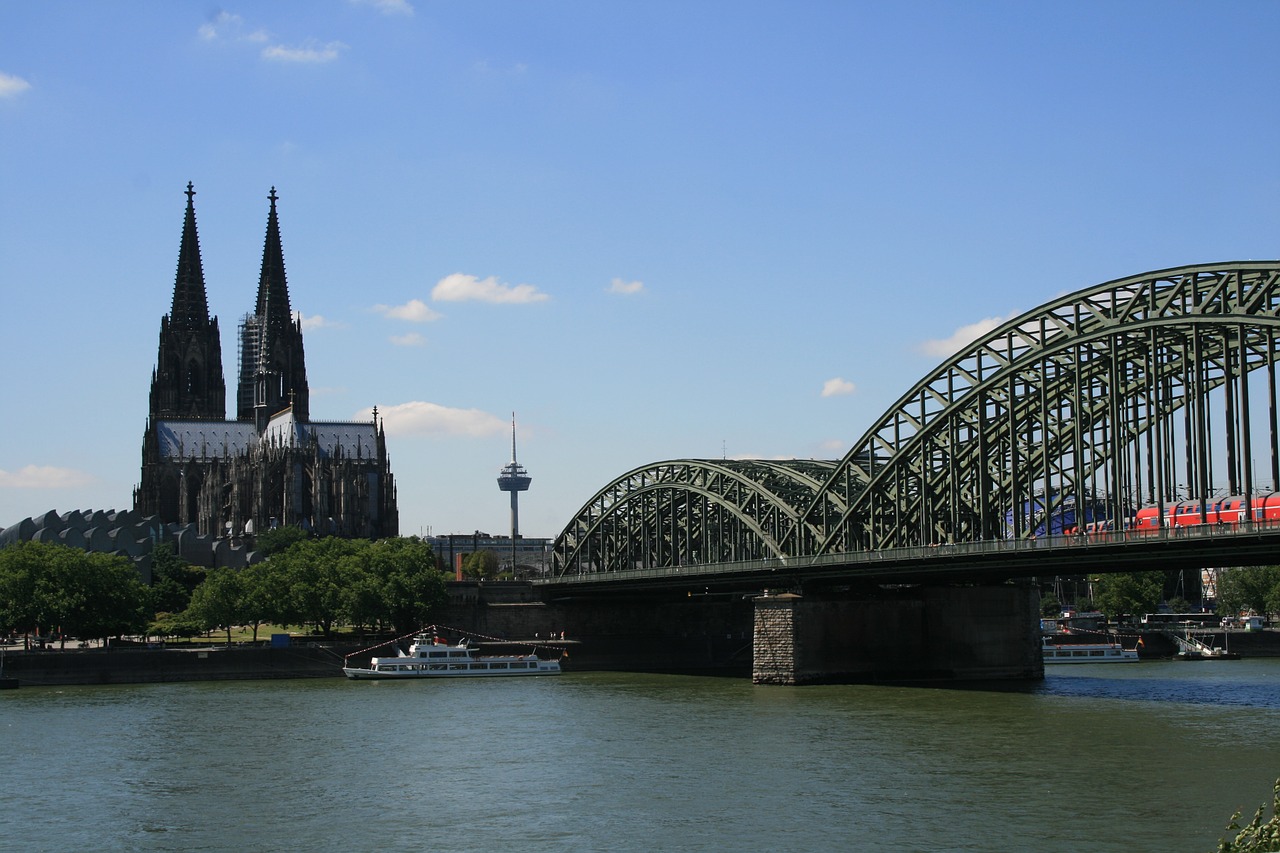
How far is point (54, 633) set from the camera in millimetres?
110188

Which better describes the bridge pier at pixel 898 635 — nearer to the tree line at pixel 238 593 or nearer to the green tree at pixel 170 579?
the tree line at pixel 238 593

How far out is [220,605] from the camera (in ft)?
383

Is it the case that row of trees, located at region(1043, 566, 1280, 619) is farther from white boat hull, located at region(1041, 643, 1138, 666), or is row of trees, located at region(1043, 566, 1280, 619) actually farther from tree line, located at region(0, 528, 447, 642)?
tree line, located at region(0, 528, 447, 642)

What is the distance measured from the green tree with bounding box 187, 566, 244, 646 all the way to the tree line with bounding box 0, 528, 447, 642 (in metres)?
0.07

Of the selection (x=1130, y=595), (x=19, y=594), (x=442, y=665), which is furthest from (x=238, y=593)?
(x=1130, y=595)

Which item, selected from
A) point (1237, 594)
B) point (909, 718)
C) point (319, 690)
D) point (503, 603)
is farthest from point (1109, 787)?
point (1237, 594)

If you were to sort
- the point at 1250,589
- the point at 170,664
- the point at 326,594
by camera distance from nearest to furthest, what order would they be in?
the point at 170,664 → the point at 326,594 → the point at 1250,589

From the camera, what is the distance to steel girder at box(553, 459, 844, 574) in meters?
98.1

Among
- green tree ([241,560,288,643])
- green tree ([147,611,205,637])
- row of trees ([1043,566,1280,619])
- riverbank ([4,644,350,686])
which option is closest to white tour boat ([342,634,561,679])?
riverbank ([4,644,350,686])

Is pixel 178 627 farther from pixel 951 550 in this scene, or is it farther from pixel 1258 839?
pixel 1258 839

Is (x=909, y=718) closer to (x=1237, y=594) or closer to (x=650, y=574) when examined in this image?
(x=650, y=574)

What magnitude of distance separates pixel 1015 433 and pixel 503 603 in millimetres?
56387

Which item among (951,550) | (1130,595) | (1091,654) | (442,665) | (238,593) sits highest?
(951,550)

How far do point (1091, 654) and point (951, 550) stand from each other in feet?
162
